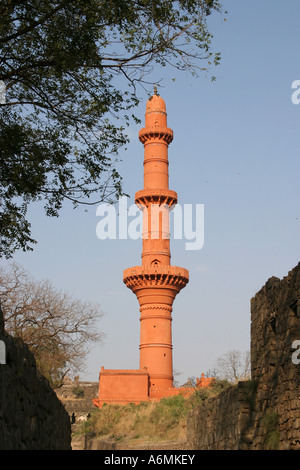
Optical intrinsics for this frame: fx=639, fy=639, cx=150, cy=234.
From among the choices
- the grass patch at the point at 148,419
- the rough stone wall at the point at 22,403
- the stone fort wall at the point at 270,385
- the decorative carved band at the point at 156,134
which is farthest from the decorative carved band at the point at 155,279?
the rough stone wall at the point at 22,403

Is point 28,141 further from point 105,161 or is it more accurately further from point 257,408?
point 257,408

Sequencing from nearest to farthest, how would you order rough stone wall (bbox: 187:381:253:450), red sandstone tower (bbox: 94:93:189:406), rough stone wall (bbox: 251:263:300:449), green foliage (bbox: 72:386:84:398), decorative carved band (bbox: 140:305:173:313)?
rough stone wall (bbox: 251:263:300:449), rough stone wall (bbox: 187:381:253:450), red sandstone tower (bbox: 94:93:189:406), decorative carved band (bbox: 140:305:173:313), green foliage (bbox: 72:386:84:398)

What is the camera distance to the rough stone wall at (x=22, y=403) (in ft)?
17.7

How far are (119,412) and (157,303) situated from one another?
23.0 feet

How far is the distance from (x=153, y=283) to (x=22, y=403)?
99.6 feet

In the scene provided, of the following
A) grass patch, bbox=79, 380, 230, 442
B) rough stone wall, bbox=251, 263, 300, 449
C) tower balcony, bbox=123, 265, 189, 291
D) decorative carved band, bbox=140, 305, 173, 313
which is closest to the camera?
rough stone wall, bbox=251, 263, 300, 449

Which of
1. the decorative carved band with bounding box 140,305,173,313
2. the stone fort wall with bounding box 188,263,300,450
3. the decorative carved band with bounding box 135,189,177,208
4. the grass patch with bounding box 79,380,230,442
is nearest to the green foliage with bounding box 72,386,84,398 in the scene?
the decorative carved band with bounding box 140,305,173,313

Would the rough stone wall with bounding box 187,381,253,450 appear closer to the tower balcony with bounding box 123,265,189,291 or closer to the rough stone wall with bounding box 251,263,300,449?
the rough stone wall with bounding box 251,263,300,449

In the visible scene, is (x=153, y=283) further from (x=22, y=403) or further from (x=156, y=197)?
(x=22, y=403)

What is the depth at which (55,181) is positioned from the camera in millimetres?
11922

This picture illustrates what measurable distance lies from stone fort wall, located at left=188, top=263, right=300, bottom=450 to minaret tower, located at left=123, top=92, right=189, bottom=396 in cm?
2243

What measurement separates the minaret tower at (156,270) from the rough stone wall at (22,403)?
2718cm

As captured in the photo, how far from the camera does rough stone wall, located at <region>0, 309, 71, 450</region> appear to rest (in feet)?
17.7
